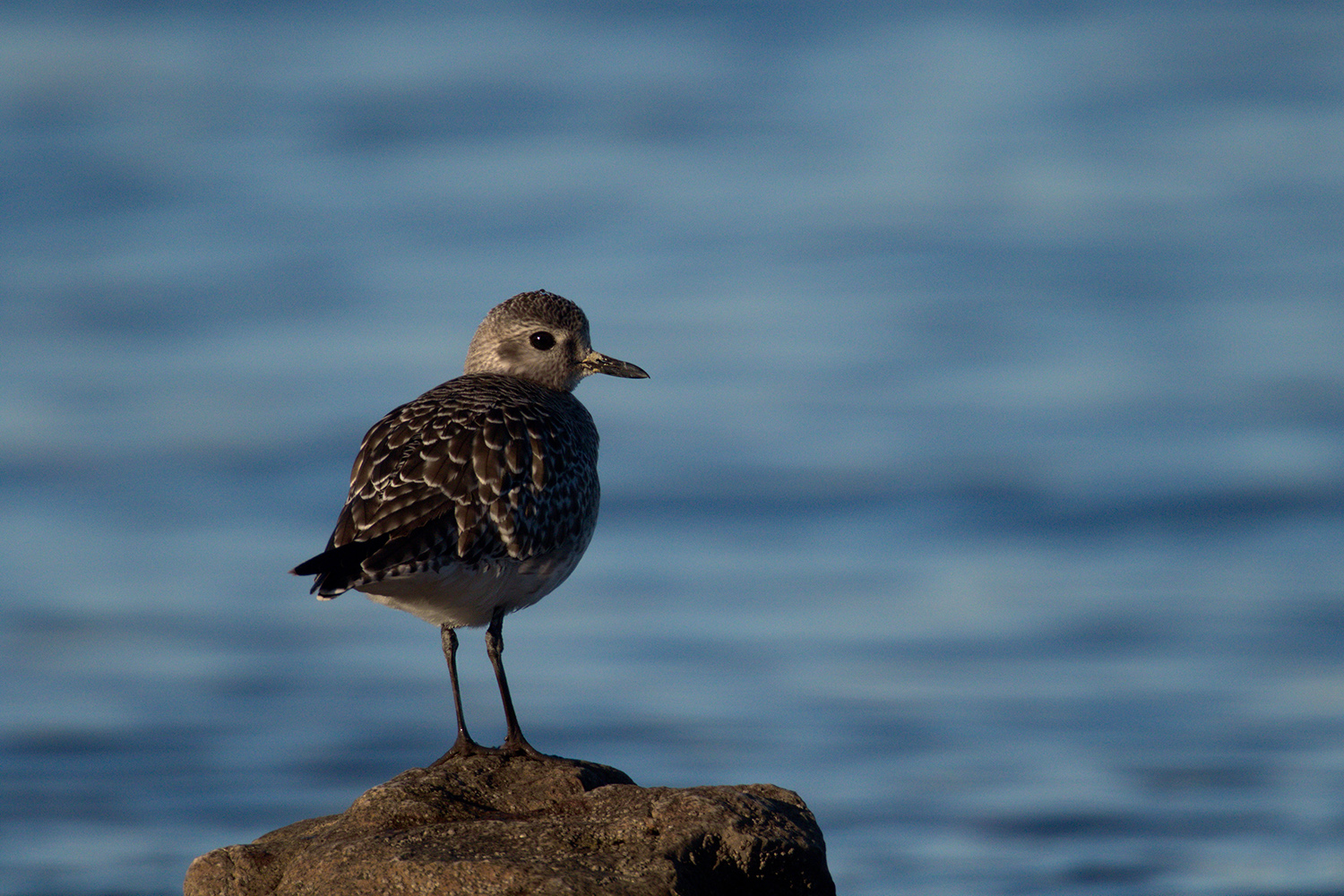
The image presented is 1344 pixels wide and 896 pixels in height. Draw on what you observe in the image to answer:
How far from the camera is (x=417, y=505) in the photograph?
961 cm

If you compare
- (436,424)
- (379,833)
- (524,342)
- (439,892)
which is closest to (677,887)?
(439,892)

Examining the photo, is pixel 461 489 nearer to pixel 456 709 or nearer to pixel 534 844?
pixel 456 709

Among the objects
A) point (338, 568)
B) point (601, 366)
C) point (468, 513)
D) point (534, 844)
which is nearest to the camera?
point (534, 844)

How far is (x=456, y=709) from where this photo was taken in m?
9.96

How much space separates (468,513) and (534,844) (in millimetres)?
2440

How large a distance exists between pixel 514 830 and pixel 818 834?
5.80ft

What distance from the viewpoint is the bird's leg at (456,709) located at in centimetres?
984

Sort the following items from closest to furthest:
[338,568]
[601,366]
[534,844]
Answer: [534,844] < [338,568] < [601,366]

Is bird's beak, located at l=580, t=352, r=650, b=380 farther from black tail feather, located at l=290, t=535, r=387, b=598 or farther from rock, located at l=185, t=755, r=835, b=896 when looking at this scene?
rock, located at l=185, t=755, r=835, b=896

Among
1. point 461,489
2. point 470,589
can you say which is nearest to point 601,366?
point 461,489

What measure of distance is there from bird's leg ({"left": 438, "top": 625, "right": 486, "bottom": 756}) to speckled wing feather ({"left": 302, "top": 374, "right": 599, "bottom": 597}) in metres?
0.88

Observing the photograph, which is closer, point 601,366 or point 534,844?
point 534,844

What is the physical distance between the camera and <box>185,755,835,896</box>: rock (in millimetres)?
7629

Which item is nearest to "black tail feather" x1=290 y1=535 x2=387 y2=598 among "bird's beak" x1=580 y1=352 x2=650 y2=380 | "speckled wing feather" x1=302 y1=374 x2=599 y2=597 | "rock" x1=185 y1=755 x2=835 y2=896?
"speckled wing feather" x1=302 y1=374 x2=599 y2=597
